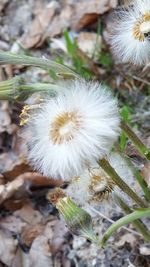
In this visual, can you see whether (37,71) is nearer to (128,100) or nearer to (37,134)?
(128,100)

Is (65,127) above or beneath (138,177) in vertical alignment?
above

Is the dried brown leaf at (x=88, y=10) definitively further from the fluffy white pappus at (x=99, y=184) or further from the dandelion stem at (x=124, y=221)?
the dandelion stem at (x=124, y=221)

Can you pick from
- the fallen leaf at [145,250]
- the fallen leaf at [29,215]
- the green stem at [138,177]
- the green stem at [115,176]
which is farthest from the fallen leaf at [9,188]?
the green stem at [115,176]

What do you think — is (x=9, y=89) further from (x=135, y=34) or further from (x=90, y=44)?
(x=90, y=44)

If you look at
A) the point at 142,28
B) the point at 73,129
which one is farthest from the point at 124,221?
the point at 142,28

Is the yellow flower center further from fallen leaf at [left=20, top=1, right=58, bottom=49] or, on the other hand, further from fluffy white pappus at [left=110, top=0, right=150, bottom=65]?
fallen leaf at [left=20, top=1, right=58, bottom=49]

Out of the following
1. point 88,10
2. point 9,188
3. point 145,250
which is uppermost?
point 88,10
